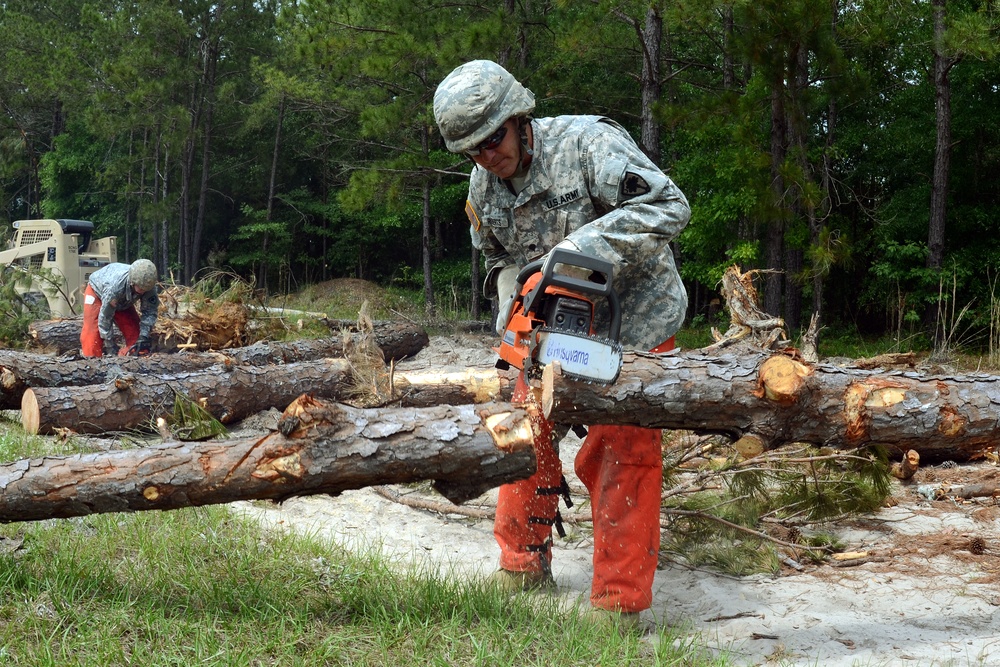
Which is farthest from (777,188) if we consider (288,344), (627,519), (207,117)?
(207,117)

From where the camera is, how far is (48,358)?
710cm

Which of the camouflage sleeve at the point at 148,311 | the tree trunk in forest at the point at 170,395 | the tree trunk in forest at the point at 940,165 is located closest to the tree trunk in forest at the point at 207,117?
the camouflage sleeve at the point at 148,311

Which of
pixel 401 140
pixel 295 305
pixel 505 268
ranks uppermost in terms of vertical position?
pixel 401 140

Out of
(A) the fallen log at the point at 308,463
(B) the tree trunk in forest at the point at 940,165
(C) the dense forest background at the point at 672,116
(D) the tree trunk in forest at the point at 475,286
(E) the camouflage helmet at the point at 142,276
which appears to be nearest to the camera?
(A) the fallen log at the point at 308,463

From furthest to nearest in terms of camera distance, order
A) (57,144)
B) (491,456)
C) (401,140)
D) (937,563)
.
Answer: (57,144) < (401,140) < (937,563) < (491,456)

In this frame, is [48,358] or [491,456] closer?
[491,456]

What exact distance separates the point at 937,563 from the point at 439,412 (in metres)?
2.47

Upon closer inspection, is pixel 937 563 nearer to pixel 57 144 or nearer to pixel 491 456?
pixel 491 456

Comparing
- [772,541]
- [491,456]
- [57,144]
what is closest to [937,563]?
[772,541]

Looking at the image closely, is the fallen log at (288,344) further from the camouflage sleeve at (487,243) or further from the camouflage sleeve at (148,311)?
the camouflage sleeve at (487,243)

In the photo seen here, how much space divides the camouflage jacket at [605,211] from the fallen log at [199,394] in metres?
1.60

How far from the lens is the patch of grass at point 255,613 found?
2.55m

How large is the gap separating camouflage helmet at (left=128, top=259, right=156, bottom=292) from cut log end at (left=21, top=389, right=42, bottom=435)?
334cm

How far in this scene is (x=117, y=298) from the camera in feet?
30.3
